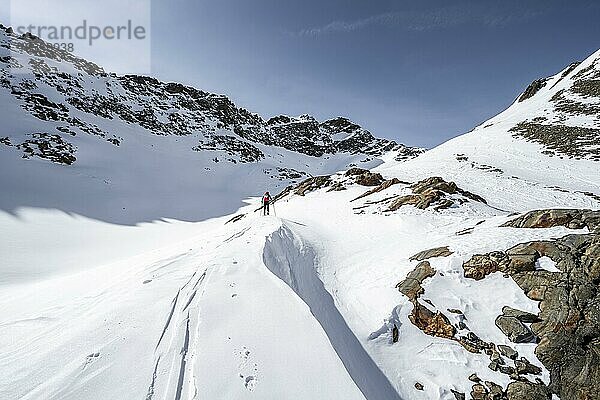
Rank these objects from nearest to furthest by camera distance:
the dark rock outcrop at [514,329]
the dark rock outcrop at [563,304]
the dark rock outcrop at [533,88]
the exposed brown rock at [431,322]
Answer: the dark rock outcrop at [563,304], the dark rock outcrop at [514,329], the exposed brown rock at [431,322], the dark rock outcrop at [533,88]

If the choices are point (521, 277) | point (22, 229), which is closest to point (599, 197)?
point (521, 277)

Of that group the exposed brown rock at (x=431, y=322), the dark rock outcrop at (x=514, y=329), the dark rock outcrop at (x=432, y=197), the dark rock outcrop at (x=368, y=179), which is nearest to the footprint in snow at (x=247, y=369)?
the exposed brown rock at (x=431, y=322)

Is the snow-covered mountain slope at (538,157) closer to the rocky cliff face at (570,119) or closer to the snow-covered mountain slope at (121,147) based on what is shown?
the rocky cliff face at (570,119)

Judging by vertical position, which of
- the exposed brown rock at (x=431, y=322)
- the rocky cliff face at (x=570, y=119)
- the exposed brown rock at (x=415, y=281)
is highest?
the rocky cliff face at (x=570, y=119)

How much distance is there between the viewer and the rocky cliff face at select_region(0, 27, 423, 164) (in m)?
34.9

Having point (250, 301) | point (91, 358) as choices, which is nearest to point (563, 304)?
point (250, 301)

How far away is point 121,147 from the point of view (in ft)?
120

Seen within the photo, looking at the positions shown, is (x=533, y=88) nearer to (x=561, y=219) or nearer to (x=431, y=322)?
(x=561, y=219)

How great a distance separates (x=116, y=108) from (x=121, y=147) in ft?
54.8

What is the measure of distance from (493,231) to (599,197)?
15229 mm

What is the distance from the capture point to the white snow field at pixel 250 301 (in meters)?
3.79

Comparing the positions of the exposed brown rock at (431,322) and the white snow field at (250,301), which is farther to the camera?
the exposed brown rock at (431,322)

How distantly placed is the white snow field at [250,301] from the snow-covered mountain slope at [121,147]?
3.67 metres

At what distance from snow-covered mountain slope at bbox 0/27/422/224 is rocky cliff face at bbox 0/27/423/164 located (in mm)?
218
